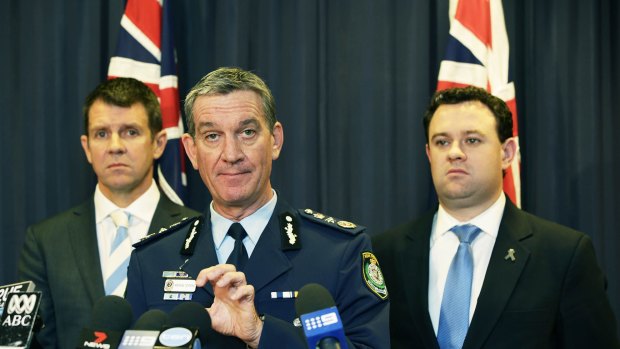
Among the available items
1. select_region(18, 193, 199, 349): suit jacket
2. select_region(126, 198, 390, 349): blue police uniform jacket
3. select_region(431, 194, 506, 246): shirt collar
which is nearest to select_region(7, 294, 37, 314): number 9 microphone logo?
select_region(126, 198, 390, 349): blue police uniform jacket

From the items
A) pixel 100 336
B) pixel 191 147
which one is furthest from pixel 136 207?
pixel 100 336

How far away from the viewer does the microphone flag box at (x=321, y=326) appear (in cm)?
146

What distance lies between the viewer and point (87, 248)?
3.40 metres

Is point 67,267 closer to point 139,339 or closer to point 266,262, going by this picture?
point 266,262

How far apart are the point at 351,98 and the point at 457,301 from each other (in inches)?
60.2

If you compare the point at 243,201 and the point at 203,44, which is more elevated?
the point at 203,44

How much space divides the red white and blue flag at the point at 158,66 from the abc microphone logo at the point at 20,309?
2.08 m

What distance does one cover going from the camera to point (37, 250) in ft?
11.3

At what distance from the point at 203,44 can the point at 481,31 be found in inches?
55.6

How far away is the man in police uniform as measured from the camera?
2.15 metres

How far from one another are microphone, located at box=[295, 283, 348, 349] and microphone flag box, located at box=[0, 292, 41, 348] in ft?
2.01

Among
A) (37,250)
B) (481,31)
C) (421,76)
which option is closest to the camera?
(37,250)

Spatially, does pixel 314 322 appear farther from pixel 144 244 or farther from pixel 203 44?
pixel 203 44

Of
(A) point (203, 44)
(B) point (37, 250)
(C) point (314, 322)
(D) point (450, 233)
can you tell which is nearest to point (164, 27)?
(A) point (203, 44)
